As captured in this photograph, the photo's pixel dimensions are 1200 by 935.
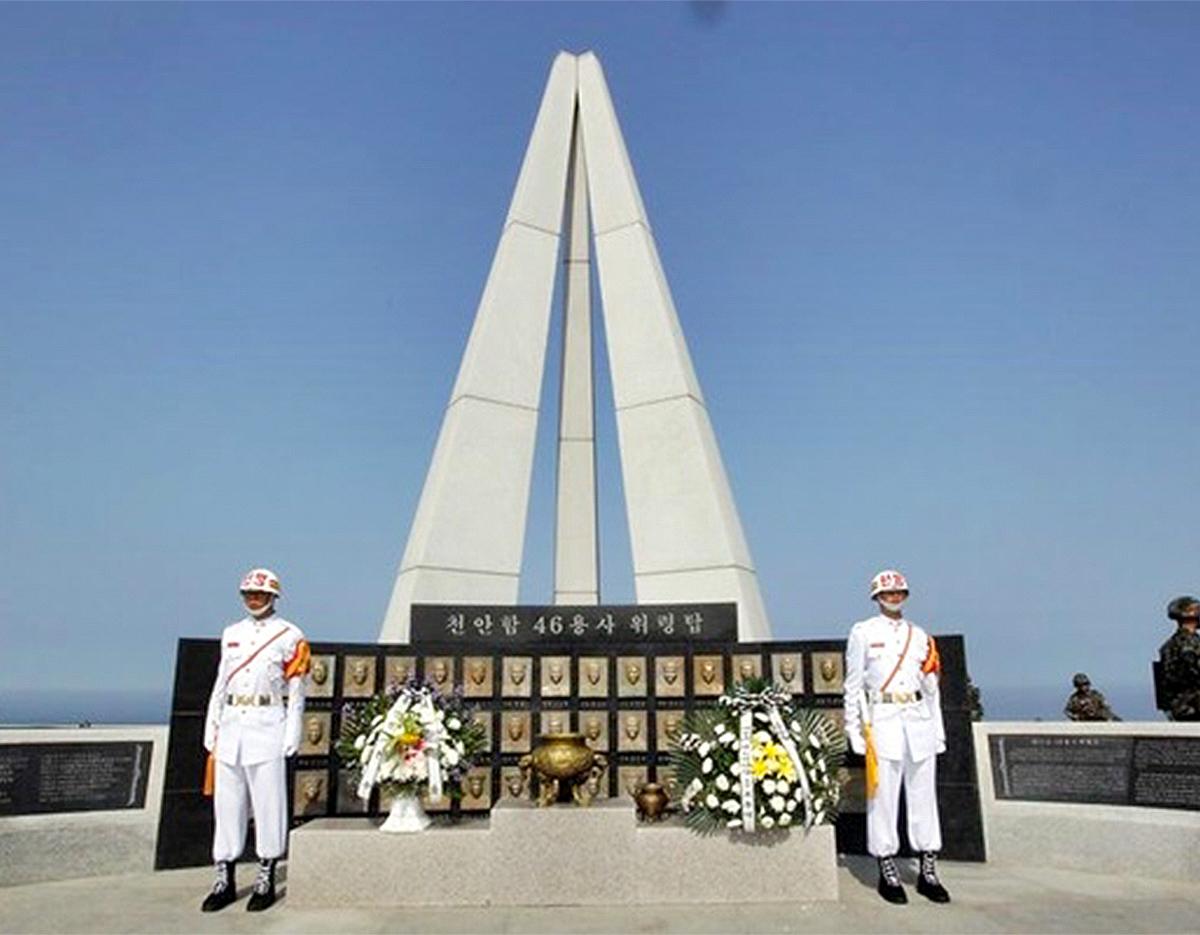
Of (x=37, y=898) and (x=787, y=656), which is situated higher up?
(x=787, y=656)

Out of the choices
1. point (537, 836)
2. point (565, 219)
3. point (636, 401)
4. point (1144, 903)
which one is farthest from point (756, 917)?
point (565, 219)

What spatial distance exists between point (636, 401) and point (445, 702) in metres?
5.75

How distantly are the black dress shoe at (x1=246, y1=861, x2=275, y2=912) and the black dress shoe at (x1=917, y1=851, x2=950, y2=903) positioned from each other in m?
5.51

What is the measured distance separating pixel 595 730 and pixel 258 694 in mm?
3757

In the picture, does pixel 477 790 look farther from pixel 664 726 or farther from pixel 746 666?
pixel 746 666

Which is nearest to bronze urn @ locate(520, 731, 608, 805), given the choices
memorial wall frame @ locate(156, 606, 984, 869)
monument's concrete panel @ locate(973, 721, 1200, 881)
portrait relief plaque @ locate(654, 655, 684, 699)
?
memorial wall frame @ locate(156, 606, 984, 869)

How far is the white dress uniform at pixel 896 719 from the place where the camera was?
300 inches

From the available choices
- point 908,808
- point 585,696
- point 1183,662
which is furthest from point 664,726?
point 1183,662

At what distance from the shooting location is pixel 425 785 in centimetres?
764

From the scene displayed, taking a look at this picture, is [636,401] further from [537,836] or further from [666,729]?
[537,836]

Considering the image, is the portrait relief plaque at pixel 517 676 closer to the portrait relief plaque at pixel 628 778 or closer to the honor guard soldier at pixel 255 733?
the portrait relief plaque at pixel 628 778

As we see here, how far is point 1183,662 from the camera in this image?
29.2ft

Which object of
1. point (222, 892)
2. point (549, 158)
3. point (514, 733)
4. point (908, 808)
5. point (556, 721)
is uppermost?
point (549, 158)

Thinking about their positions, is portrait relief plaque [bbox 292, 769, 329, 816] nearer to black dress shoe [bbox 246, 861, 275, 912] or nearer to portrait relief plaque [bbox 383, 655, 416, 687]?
portrait relief plaque [bbox 383, 655, 416, 687]
